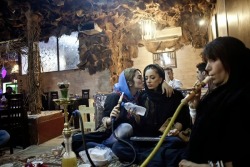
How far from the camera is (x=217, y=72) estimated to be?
143cm

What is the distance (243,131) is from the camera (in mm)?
1273

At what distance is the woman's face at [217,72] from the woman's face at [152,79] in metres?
1.31

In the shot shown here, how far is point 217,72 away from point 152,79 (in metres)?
1.37

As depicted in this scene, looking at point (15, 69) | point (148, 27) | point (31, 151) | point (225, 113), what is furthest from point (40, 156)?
point (15, 69)

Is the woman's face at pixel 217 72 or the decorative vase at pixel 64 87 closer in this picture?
the woman's face at pixel 217 72

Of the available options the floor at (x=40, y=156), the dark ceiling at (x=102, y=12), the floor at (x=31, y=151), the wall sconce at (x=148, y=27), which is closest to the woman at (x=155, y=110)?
the floor at (x=40, y=156)

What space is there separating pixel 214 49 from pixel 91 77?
7257 mm

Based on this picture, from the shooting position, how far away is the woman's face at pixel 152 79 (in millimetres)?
2777

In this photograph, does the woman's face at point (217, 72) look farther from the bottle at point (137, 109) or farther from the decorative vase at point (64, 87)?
the bottle at point (137, 109)

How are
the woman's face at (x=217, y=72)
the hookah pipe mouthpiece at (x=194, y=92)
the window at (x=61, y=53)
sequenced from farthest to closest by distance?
1. the window at (x=61, y=53)
2. the hookah pipe mouthpiece at (x=194, y=92)
3. the woman's face at (x=217, y=72)

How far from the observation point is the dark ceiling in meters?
5.34

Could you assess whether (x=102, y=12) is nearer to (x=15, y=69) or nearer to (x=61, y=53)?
(x=61, y=53)

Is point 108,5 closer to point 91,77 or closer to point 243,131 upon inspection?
point 91,77

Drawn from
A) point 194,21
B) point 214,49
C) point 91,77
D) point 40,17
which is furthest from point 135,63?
point 214,49
